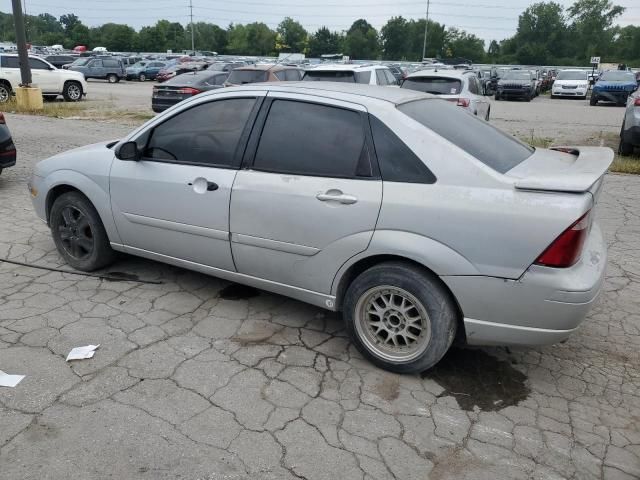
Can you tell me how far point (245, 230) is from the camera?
3.69 metres

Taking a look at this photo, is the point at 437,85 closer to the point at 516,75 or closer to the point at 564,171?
the point at 564,171

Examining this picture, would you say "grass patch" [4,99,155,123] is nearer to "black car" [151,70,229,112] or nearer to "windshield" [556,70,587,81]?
"black car" [151,70,229,112]

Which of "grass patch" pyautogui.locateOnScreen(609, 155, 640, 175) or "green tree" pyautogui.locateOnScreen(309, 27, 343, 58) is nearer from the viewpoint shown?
"grass patch" pyautogui.locateOnScreen(609, 155, 640, 175)

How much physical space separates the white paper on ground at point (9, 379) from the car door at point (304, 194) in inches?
58.0

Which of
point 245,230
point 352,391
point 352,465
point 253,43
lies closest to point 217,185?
point 245,230

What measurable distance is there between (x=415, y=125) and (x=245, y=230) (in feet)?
4.24

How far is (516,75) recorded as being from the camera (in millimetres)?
28109

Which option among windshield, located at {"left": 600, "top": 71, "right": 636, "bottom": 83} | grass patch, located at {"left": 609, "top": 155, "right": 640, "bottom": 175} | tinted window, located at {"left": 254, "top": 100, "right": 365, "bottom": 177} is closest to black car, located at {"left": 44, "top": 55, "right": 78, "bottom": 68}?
windshield, located at {"left": 600, "top": 71, "right": 636, "bottom": 83}

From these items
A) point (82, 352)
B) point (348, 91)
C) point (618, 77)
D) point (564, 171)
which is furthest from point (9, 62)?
point (618, 77)

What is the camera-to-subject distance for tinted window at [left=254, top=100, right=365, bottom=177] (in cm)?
338

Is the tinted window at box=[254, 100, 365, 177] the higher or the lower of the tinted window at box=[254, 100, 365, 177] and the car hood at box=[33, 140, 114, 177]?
the higher

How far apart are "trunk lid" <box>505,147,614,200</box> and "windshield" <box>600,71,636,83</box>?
25274mm

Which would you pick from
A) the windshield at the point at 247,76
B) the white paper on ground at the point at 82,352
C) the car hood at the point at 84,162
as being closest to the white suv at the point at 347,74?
the windshield at the point at 247,76

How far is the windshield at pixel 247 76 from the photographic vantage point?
48.9 ft
